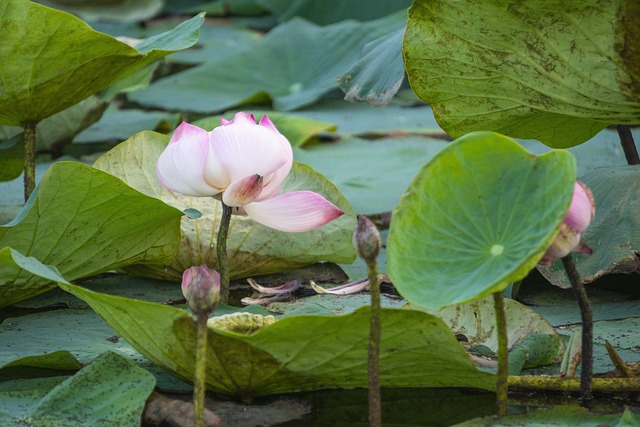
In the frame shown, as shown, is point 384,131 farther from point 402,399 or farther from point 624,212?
point 402,399

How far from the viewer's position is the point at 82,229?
123cm

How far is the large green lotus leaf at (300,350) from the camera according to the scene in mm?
889

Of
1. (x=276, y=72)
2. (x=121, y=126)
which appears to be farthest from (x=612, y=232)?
(x=276, y=72)

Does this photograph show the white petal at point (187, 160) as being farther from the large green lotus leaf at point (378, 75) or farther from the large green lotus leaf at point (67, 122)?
the large green lotus leaf at point (67, 122)

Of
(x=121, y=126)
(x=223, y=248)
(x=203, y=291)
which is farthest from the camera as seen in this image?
(x=121, y=126)

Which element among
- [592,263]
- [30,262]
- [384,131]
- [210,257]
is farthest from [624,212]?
[384,131]

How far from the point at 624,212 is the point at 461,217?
0.49m

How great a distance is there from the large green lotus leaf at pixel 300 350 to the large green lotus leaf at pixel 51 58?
524 mm

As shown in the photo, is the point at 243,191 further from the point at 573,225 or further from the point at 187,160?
the point at 573,225

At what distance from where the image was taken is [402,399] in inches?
40.5

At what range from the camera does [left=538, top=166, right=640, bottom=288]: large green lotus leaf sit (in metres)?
1.24

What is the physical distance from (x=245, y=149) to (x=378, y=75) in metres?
0.52

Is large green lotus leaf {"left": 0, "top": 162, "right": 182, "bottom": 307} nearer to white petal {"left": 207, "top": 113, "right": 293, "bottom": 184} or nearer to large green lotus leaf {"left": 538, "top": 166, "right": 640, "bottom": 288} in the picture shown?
white petal {"left": 207, "top": 113, "right": 293, "bottom": 184}

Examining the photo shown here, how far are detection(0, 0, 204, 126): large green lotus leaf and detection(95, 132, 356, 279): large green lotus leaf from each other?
119 mm
